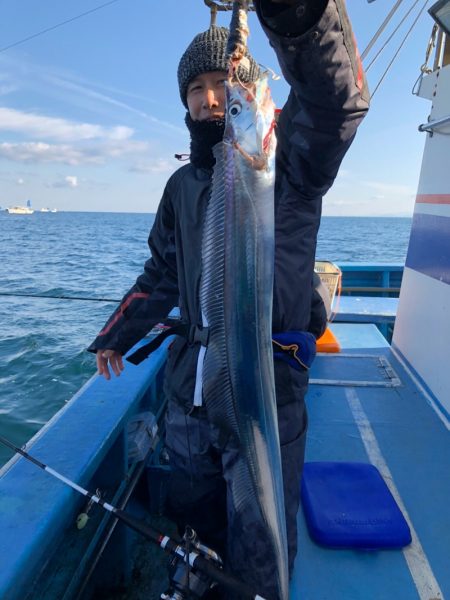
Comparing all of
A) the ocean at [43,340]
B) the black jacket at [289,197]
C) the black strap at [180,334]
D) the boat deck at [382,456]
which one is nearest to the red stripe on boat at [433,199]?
the boat deck at [382,456]

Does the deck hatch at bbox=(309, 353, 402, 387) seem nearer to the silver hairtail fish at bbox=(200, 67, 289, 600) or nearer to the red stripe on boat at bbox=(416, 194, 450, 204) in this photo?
the red stripe on boat at bbox=(416, 194, 450, 204)

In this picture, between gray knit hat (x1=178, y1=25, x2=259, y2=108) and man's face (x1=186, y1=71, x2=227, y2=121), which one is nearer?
man's face (x1=186, y1=71, x2=227, y2=121)

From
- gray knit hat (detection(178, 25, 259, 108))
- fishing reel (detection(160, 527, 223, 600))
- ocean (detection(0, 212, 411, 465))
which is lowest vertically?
ocean (detection(0, 212, 411, 465))

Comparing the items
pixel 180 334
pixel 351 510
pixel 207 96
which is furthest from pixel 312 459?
pixel 207 96

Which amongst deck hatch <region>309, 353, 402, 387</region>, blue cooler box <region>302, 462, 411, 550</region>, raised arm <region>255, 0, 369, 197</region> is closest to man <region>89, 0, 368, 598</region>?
raised arm <region>255, 0, 369, 197</region>

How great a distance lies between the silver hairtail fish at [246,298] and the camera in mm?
1125

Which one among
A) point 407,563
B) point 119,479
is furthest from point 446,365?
point 119,479

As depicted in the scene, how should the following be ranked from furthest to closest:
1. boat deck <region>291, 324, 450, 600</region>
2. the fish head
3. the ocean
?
the ocean → boat deck <region>291, 324, 450, 600</region> → the fish head

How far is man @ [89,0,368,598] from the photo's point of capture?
1173 millimetres

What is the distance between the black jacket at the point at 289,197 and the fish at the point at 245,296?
15 cm

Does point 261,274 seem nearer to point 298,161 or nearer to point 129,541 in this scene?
point 298,161

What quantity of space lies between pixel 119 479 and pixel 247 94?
2688 millimetres

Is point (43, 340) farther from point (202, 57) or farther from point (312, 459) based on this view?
point (202, 57)

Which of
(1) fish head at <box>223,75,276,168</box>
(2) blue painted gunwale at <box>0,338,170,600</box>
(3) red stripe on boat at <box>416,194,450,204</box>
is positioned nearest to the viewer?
(1) fish head at <box>223,75,276,168</box>
